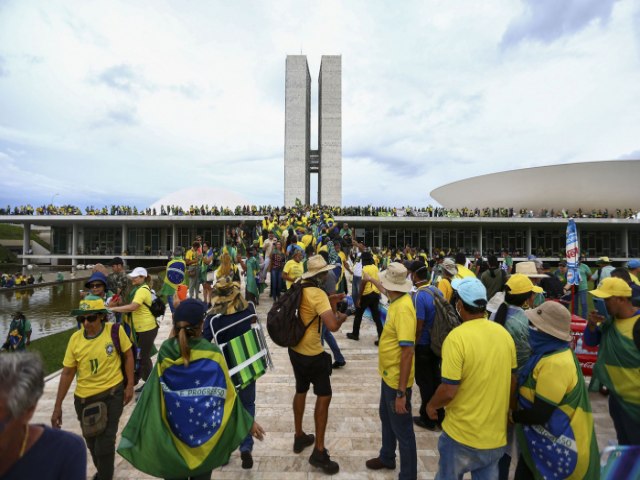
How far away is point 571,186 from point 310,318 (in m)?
53.4

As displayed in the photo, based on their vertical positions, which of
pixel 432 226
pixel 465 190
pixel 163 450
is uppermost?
pixel 465 190

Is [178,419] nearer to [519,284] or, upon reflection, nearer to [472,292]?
[472,292]

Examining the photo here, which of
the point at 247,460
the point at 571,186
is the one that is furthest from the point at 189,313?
the point at 571,186

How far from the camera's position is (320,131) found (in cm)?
4628

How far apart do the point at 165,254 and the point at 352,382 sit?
34.8 m

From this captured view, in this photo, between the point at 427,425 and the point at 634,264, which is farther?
the point at 634,264

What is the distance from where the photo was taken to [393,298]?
3023 mm

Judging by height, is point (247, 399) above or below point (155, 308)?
below

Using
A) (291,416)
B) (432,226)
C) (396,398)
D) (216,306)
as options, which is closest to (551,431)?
(396,398)

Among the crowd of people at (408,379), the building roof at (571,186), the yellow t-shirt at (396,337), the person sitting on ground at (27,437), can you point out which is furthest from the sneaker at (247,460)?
the building roof at (571,186)

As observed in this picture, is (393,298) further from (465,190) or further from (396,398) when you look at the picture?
(465,190)

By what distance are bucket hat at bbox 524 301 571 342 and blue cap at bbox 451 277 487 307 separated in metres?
0.34

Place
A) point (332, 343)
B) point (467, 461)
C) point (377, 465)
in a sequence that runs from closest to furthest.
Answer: point (467, 461) < point (377, 465) < point (332, 343)

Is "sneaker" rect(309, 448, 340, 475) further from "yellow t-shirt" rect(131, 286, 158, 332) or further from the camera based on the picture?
"yellow t-shirt" rect(131, 286, 158, 332)
